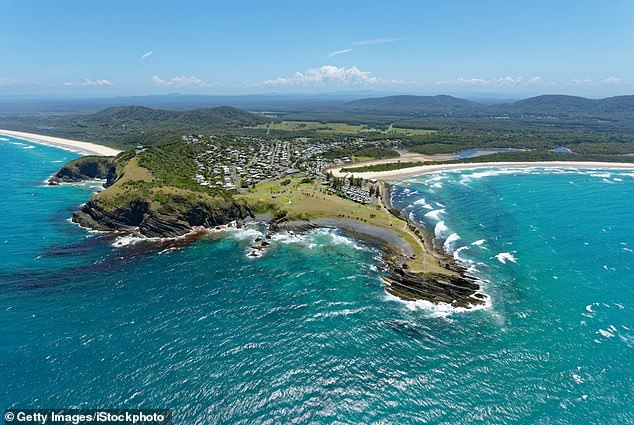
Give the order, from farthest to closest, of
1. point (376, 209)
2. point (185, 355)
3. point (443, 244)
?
point (376, 209) → point (443, 244) → point (185, 355)

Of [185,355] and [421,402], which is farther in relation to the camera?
[185,355]

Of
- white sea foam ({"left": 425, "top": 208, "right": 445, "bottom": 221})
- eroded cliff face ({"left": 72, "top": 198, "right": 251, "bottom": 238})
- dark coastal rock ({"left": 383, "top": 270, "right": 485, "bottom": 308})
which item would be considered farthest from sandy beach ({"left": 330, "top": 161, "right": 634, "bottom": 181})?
dark coastal rock ({"left": 383, "top": 270, "right": 485, "bottom": 308})

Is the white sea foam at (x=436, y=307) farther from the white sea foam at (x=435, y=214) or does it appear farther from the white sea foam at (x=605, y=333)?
the white sea foam at (x=435, y=214)

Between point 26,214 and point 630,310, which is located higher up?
point 26,214

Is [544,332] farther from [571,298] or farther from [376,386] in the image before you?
[376,386]

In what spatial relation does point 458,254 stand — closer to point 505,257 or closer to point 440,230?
point 505,257

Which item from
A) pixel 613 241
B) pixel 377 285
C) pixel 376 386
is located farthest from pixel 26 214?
pixel 613 241

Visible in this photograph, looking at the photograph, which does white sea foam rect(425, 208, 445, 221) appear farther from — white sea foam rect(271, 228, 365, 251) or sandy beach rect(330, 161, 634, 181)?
sandy beach rect(330, 161, 634, 181)

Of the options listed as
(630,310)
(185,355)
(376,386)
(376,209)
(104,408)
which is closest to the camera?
(104,408)
